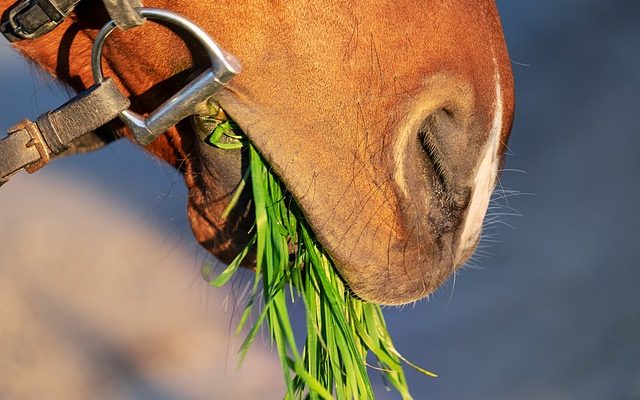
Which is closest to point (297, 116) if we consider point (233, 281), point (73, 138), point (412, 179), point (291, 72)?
point (291, 72)

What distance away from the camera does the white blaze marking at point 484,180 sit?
979mm

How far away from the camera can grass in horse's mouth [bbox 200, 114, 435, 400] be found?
99 cm

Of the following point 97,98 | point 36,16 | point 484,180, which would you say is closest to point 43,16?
point 36,16

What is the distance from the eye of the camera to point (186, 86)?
0.94 meters

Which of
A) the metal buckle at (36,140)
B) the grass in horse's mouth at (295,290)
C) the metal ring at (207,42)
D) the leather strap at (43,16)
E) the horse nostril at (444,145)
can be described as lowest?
the grass in horse's mouth at (295,290)

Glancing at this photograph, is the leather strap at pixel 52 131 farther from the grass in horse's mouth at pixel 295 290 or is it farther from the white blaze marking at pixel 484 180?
the white blaze marking at pixel 484 180

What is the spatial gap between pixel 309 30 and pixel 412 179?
0.21m

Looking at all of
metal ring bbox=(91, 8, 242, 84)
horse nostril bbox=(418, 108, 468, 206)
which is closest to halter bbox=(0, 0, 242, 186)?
metal ring bbox=(91, 8, 242, 84)

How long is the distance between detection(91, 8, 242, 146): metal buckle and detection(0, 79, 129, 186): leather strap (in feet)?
0.08

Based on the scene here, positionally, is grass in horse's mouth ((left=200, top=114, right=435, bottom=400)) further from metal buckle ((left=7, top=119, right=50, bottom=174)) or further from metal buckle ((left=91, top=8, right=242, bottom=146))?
metal buckle ((left=7, top=119, right=50, bottom=174))

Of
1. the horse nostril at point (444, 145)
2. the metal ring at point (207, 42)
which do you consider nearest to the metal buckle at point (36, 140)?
the metal ring at point (207, 42)

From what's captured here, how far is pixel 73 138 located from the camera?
39.1 inches

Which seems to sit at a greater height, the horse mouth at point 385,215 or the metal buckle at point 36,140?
the metal buckle at point 36,140

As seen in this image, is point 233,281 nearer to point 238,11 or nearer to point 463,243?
point 463,243
